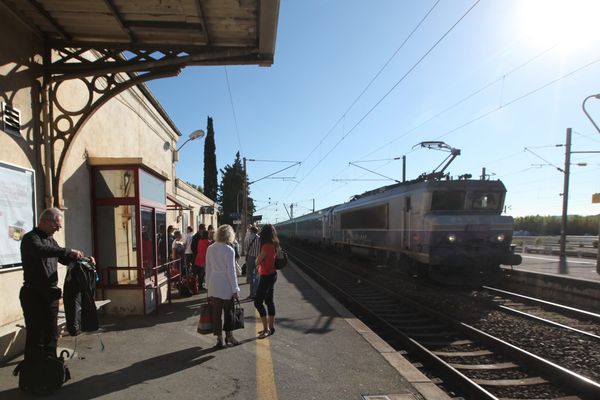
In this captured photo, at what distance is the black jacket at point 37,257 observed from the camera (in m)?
4.05

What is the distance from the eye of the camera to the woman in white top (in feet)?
18.5

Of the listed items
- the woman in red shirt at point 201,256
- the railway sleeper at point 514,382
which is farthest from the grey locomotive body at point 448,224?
the railway sleeper at point 514,382

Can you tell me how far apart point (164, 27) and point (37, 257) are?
3882 mm

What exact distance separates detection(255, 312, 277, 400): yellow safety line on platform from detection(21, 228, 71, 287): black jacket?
2.34 m

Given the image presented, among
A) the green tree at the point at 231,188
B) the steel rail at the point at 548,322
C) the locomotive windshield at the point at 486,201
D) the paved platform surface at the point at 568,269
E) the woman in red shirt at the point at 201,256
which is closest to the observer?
the steel rail at the point at 548,322

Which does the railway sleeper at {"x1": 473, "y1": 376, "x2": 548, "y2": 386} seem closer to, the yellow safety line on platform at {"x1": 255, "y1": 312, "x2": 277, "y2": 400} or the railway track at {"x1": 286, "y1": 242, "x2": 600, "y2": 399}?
the railway track at {"x1": 286, "y1": 242, "x2": 600, "y2": 399}

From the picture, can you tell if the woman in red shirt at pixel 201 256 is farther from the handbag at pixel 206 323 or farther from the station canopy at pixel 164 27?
the station canopy at pixel 164 27

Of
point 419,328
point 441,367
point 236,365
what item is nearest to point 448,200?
point 419,328

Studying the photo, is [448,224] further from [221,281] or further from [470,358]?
[221,281]

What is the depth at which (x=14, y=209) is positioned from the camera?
5.34 m

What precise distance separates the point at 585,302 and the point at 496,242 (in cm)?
246

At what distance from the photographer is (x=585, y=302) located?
34.3 ft

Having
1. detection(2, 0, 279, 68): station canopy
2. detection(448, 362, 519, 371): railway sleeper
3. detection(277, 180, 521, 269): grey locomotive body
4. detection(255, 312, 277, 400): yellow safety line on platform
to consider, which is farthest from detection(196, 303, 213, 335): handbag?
detection(277, 180, 521, 269): grey locomotive body

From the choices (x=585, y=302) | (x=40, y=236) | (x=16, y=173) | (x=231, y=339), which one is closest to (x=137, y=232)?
(x=16, y=173)
